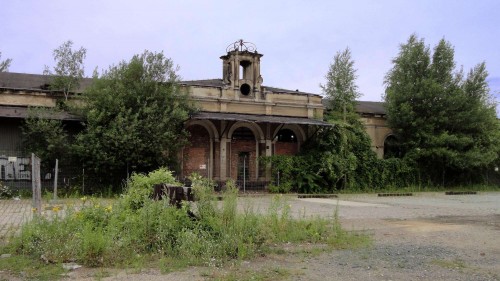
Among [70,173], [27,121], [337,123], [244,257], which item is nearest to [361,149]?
[337,123]

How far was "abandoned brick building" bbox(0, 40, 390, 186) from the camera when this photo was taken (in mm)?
25938

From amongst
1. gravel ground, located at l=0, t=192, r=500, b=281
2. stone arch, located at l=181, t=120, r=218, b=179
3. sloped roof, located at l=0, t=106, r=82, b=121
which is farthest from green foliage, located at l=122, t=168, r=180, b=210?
stone arch, located at l=181, t=120, r=218, b=179

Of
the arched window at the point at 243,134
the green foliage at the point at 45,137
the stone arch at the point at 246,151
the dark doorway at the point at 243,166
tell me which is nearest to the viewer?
the green foliage at the point at 45,137

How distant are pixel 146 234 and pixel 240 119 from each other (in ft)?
56.8

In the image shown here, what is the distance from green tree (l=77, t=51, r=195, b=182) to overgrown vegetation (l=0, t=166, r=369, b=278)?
42.0 feet

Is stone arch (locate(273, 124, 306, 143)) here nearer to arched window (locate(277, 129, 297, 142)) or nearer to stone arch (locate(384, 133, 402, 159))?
arched window (locate(277, 129, 297, 142))

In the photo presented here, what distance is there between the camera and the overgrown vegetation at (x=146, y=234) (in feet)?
21.9

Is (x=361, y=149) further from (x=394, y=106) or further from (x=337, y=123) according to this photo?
(x=394, y=106)

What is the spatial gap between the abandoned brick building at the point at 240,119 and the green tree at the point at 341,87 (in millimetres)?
3372

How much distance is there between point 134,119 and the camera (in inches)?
821

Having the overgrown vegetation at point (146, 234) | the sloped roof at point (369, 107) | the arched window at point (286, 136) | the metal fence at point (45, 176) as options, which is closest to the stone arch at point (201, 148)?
the arched window at point (286, 136)

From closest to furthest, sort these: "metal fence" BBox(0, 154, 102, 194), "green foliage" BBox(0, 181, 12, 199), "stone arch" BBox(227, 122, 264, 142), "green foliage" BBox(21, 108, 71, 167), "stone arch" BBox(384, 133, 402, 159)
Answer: "green foliage" BBox(0, 181, 12, 199) < "green foliage" BBox(21, 108, 71, 167) < "metal fence" BBox(0, 154, 102, 194) < "stone arch" BBox(227, 122, 264, 142) < "stone arch" BBox(384, 133, 402, 159)

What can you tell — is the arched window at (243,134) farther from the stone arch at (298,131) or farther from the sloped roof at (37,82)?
the sloped roof at (37,82)

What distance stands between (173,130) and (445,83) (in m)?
20.0
